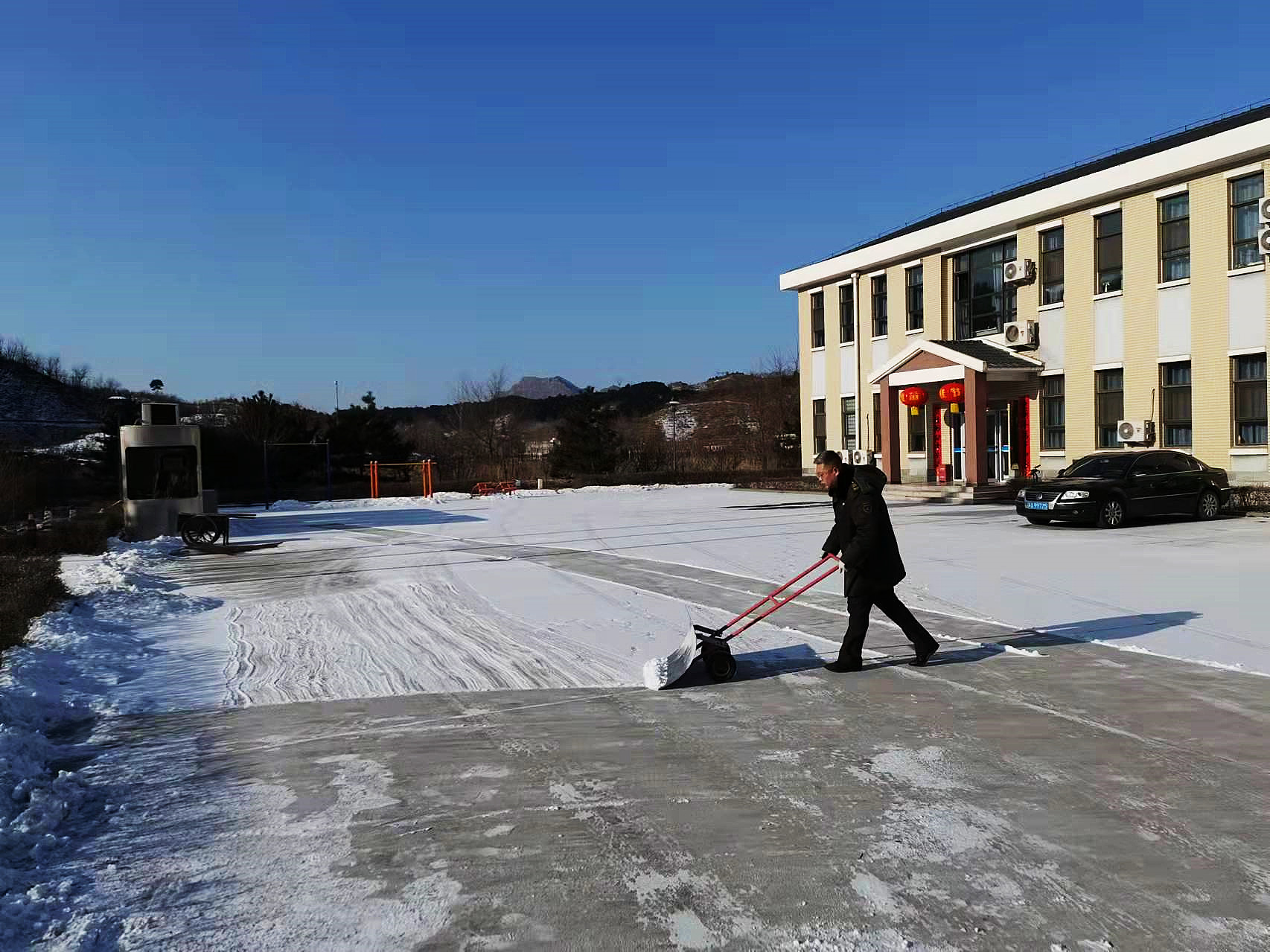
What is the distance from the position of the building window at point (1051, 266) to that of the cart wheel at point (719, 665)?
2332 centimetres

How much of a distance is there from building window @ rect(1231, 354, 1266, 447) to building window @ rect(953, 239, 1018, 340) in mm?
7054

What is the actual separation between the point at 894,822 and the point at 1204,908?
49.4 inches

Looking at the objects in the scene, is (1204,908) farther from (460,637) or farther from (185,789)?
(460,637)

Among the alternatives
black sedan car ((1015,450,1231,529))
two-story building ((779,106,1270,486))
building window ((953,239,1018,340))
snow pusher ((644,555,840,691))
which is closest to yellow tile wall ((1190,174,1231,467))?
two-story building ((779,106,1270,486))

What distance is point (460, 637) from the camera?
9078 millimetres

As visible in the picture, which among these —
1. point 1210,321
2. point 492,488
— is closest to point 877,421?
point 1210,321

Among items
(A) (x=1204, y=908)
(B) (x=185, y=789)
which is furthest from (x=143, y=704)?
(A) (x=1204, y=908)

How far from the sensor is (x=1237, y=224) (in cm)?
2231

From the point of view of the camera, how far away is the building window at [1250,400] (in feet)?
71.6

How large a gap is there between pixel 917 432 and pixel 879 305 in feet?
16.7

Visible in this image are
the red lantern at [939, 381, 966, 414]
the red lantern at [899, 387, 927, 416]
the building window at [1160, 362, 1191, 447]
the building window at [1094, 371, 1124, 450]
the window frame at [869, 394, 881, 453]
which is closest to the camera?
the building window at [1160, 362, 1191, 447]

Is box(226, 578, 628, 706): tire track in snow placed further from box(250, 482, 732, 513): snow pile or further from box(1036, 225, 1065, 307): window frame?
box(250, 482, 732, 513): snow pile

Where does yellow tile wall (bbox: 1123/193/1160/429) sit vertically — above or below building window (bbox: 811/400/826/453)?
above

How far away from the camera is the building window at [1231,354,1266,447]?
21812mm
